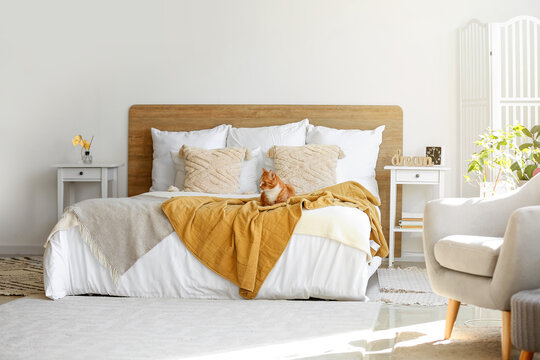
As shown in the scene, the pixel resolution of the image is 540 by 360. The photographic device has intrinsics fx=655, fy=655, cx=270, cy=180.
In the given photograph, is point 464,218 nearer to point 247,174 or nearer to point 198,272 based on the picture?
point 198,272

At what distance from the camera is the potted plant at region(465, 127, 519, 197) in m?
4.25

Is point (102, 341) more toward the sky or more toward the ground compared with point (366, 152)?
more toward the ground

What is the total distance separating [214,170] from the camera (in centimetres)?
480

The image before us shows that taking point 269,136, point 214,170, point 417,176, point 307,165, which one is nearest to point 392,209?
point 417,176

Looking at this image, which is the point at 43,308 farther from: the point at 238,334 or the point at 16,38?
the point at 16,38

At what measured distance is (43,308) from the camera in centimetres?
348

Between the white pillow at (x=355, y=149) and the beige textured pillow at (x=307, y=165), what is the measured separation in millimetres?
122

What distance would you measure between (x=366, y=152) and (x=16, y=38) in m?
3.16

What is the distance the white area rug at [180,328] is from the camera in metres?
2.69

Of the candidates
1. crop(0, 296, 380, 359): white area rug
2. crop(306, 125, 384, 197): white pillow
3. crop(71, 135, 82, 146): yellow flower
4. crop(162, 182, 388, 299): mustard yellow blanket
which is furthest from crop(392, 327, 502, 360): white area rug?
crop(71, 135, 82, 146): yellow flower

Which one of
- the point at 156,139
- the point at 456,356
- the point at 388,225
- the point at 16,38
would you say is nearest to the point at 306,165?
the point at 388,225

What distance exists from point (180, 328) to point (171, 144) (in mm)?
2453

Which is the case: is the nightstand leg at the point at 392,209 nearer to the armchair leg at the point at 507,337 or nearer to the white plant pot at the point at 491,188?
the white plant pot at the point at 491,188

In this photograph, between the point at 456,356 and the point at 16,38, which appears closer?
the point at 456,356
